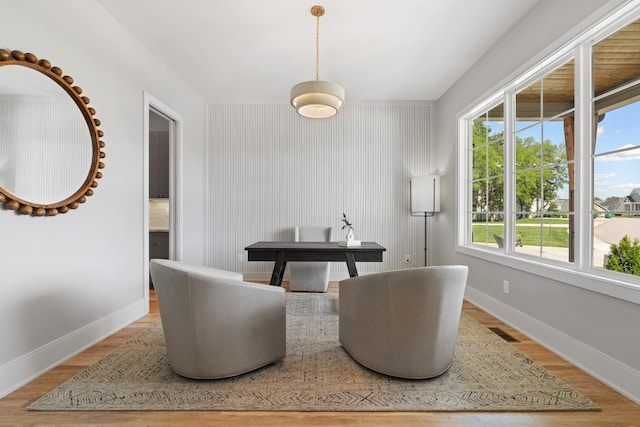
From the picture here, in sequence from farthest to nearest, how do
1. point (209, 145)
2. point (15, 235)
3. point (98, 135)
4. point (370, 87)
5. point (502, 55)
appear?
point (209, 145) < point (370, 87) < point (502, 55) < point (98, 135) < point (15, 235)

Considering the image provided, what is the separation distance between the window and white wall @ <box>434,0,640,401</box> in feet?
0.43

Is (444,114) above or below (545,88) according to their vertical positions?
above

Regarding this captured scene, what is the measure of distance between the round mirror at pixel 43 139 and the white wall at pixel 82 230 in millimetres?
106

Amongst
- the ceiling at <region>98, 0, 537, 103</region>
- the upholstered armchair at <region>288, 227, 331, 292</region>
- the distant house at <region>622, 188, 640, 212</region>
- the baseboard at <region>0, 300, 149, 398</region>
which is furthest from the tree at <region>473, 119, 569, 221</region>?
the baseboard at <region>0, 300, 149, 398</region>

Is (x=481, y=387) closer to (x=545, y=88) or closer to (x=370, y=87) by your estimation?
(x=545, y=88)

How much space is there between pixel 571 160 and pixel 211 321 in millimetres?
2613

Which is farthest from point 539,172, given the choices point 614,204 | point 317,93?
point 317,93

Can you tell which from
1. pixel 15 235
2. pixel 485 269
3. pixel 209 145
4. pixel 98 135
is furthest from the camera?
pixel 209 145

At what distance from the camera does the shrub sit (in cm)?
183

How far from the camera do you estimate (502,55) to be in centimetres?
295

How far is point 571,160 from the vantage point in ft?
7.47

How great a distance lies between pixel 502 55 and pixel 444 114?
1.41 metres

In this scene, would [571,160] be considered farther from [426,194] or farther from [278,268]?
[278,268]

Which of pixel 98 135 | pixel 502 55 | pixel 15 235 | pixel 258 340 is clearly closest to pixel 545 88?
pixel 502 55
